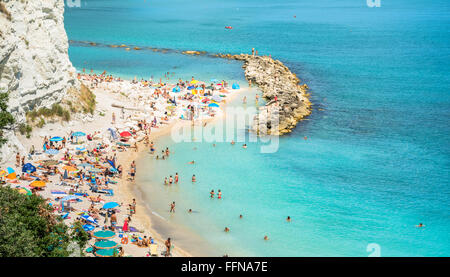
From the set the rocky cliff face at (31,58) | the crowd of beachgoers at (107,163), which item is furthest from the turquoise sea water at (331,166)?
the rocky cliff face at (31,58)

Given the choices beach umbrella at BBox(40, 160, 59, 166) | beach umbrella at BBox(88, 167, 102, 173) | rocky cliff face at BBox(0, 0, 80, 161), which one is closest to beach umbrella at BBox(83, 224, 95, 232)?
beach umbrella at BBox(88, 167, 102, 173)

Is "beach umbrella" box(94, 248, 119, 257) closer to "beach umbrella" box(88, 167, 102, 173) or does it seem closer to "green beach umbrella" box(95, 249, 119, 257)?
"green beach umbrella" box(95, 249, 119, 257)

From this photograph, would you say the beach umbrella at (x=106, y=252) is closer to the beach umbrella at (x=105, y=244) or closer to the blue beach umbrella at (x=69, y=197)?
the beach umbrella at (x=105, y=244)

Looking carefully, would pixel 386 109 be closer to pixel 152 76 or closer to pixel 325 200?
pixel 325 200

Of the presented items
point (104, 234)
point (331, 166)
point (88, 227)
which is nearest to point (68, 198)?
point (88, 227)

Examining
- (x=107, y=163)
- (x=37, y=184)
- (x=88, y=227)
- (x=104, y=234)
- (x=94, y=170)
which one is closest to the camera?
(x=104, y=234)

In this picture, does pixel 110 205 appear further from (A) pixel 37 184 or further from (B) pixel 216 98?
(B) pixel 216 98
